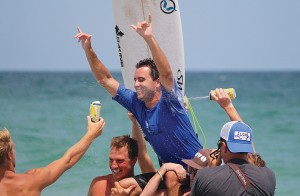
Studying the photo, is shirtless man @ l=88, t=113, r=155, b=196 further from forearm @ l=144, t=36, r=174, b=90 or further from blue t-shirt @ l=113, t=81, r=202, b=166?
forearm @ l=144, t=36, r=174, b=90

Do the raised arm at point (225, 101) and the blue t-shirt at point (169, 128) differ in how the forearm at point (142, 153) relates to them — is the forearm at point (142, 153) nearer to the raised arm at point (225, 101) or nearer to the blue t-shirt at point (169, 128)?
the blue t-shirt at point (169, 128)

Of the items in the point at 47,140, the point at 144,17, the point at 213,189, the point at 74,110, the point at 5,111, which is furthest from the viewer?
the point at 74,110

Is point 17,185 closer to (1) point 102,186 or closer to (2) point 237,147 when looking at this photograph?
(1) point 102,186

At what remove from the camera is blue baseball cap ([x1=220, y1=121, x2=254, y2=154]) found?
601 cm

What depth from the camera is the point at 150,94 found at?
7.03 meters

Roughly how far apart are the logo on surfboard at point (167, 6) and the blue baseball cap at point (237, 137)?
275 centimetres

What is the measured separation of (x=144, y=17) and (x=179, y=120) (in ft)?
6.34

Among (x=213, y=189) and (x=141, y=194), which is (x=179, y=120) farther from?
(x=213, y=189)

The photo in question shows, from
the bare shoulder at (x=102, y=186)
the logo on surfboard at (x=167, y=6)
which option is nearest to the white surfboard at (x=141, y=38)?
the logo on surfboard at (x=167, y=6)

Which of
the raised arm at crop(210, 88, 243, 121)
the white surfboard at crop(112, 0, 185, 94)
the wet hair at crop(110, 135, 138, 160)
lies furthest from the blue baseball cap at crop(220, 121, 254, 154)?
the white surfboard at crop(112, 0, 185, 94)

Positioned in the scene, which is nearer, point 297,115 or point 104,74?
point 104,74

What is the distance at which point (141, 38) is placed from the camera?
8641mm

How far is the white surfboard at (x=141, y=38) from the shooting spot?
28.2ft

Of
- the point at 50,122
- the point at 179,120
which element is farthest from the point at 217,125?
A: the point at 179,120
